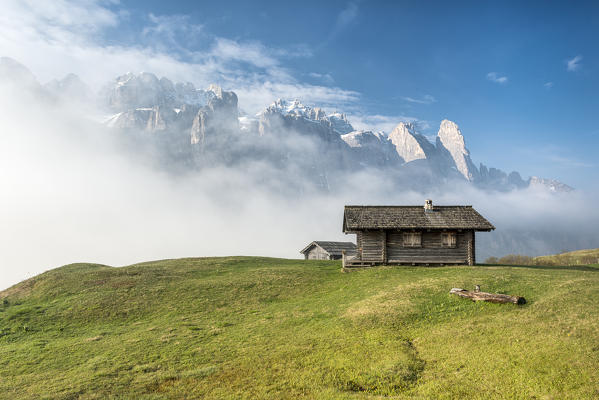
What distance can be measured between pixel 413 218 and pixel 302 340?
25368 mm

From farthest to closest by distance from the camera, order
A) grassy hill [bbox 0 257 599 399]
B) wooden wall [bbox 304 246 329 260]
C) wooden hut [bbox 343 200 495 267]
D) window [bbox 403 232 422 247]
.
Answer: wooden wall [bbox 304 246 329 260] < window [bbox 403 232 422 247] < wooden hut [bbox 343 200 495 267] < grassy hill [bbox 0 257 599 399]

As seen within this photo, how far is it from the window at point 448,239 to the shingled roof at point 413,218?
1.15 m

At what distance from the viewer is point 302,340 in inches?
733

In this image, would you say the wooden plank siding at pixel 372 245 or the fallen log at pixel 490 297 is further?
the wooden plank siding at pixel 372 245

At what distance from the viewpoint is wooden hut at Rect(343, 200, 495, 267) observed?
38906 mm

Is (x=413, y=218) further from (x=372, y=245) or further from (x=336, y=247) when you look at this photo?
(x=336, y=247)

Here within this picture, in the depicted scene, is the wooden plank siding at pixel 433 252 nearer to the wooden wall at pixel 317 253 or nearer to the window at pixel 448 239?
the window at pixel 448 239

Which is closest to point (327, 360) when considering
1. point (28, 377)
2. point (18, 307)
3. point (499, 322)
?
point (499, 322)

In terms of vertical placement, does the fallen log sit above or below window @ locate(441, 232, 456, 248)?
below

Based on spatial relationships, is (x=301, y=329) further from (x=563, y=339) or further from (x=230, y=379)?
(x=563, y=339)

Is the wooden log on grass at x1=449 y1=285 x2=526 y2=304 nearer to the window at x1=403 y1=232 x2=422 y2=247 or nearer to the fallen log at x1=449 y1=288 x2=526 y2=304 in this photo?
the fallen log at x1=449 y1=288 x2=526 y2=304

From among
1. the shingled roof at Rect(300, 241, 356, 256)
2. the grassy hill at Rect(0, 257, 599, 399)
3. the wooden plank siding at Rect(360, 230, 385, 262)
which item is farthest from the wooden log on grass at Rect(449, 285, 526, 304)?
the shingled roof at Rect(300, 241, 356, 256)

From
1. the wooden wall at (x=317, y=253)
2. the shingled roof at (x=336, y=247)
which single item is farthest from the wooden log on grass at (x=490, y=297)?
the wooden wall at (x=317, y=253)

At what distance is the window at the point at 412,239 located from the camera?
129 feet
